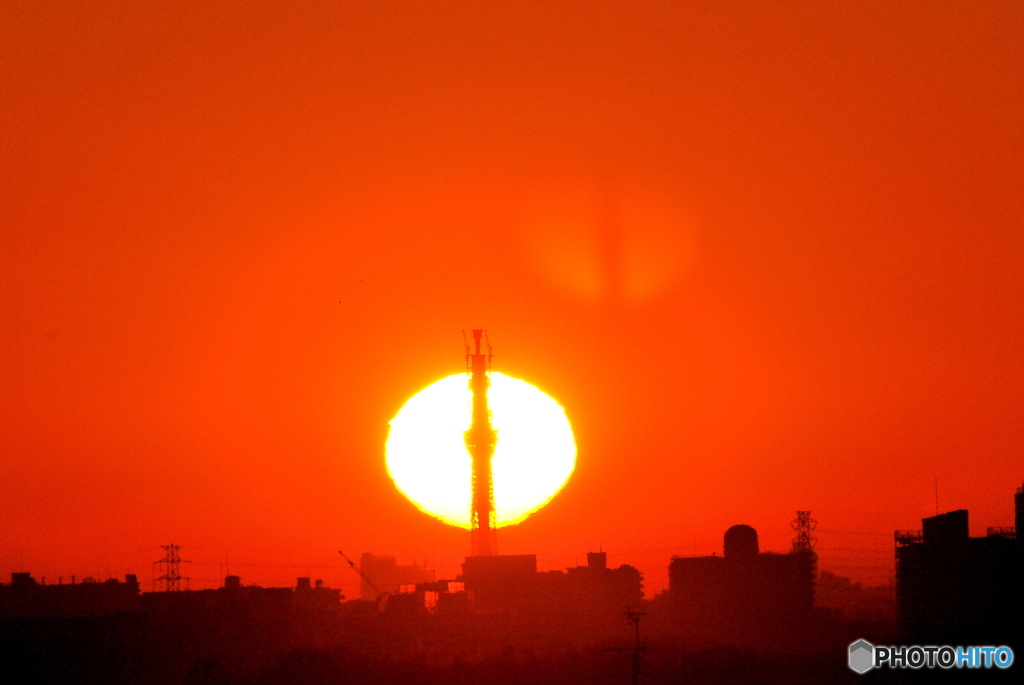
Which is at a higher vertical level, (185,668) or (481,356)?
(481,356)

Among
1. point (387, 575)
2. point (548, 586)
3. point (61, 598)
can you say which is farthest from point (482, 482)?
point (387, 575)

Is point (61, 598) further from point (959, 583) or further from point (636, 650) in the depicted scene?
point (959, 583)

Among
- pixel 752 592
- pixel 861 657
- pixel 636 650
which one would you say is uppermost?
pixel 752 592

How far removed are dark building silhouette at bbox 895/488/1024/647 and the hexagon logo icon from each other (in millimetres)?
2836

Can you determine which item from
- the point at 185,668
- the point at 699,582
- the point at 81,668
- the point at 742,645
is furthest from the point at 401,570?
the point at 81,668

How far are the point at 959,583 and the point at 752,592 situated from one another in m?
38.2

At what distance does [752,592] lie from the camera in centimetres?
11000

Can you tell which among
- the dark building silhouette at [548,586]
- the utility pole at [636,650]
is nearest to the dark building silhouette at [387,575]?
the dark building silhouette at [548,586]

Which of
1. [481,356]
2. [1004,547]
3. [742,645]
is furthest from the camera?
[481,356]

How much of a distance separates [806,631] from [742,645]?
8.75m

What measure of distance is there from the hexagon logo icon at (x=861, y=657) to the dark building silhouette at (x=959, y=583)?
112 inches

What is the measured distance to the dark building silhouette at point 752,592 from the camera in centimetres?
10906

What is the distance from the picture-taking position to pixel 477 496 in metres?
120

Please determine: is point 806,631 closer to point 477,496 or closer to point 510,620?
point 510,620
